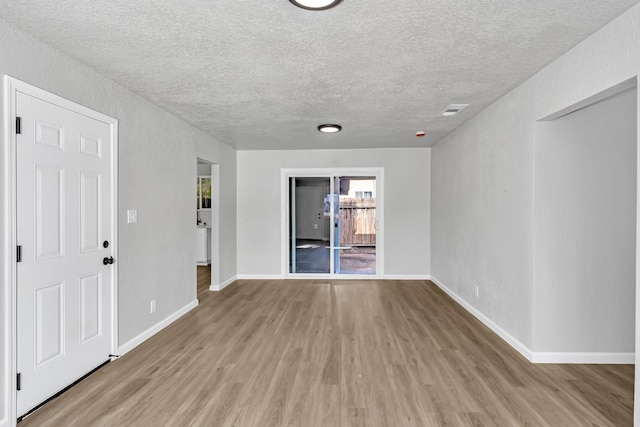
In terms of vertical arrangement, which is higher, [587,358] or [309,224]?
[309,224]

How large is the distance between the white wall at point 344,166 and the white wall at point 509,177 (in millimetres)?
1098

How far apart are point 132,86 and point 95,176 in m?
0.93

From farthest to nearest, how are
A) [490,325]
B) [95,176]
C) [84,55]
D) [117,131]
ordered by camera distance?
[490,325] < [117,131] < [95,176] < [84,55]

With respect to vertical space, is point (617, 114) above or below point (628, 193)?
above

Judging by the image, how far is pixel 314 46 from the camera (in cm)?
255

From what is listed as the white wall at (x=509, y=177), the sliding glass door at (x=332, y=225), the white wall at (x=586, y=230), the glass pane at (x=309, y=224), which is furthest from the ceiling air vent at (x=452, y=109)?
the glass pane at (x=309, y=224)

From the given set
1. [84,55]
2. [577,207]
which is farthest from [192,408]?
[577,207]

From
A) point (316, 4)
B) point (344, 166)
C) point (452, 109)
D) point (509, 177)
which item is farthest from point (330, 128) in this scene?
point (316, 4)

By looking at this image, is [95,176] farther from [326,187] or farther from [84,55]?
[326,187]

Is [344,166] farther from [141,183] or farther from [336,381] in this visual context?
[336,381]

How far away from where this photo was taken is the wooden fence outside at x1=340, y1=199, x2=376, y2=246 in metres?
6.93

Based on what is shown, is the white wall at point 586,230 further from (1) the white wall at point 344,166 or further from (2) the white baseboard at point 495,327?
(1) the white wall at point 344,166

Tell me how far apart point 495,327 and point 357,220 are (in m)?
3.39

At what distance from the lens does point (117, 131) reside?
3301 millimetres
